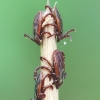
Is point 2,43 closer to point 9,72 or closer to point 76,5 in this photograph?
point 9,72

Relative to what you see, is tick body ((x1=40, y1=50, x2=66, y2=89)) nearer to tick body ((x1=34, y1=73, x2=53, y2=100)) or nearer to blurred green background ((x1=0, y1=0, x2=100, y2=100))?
tick body ((x1=34, y1=73, x2=53, y2=100))

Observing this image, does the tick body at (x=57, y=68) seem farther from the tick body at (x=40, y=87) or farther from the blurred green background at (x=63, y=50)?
the blurred green background at (x=63, y=50)

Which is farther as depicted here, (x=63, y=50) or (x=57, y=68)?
(x=63, y=50)

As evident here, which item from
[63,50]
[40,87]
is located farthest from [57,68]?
[63,50]

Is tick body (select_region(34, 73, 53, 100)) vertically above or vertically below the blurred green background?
below

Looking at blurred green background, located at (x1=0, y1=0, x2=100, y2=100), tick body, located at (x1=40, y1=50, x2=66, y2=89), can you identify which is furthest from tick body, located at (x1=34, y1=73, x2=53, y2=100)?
blurred green background, located at (x1=0, y1=0, x2=100, y2=100)

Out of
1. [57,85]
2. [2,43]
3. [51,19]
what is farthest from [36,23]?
[2,43]

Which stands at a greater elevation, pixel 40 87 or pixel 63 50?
pixel 63 50

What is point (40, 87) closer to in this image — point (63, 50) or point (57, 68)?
point (57, 68)

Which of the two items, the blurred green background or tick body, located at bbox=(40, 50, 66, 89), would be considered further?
the blurred green background
